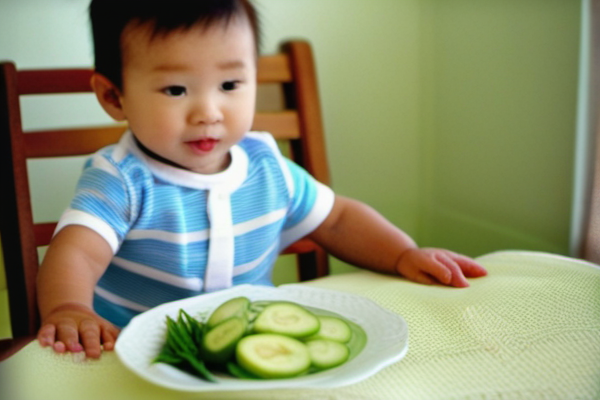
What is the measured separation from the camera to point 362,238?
2.16ft

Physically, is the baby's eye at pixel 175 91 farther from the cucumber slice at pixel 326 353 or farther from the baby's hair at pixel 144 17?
the cucumber slice at pixel 326 353

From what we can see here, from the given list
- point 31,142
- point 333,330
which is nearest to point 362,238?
point 333,330

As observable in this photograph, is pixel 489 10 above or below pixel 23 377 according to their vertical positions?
above

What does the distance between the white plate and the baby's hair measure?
216mm

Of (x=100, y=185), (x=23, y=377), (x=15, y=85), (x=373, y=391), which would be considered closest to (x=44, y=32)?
(x=15, y=85)

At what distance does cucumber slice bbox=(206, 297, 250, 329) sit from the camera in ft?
1.31

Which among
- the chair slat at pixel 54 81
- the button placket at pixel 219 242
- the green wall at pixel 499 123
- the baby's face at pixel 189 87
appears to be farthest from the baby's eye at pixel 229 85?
the green wall at pixel 499 123

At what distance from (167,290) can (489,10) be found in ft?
1.80

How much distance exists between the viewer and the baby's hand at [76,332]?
427mm

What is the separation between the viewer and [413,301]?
52cm

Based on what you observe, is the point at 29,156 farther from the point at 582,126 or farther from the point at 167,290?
the point at 582,126

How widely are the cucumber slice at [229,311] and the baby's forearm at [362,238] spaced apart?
0.81 feet

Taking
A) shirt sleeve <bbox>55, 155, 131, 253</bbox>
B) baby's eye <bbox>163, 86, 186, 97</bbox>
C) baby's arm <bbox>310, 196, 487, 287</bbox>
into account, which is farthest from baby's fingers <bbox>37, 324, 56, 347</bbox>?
baby's arm <bbox>310, 196, 487, 287</bbox>

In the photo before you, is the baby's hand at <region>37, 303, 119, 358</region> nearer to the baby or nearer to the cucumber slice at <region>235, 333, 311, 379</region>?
the baby
